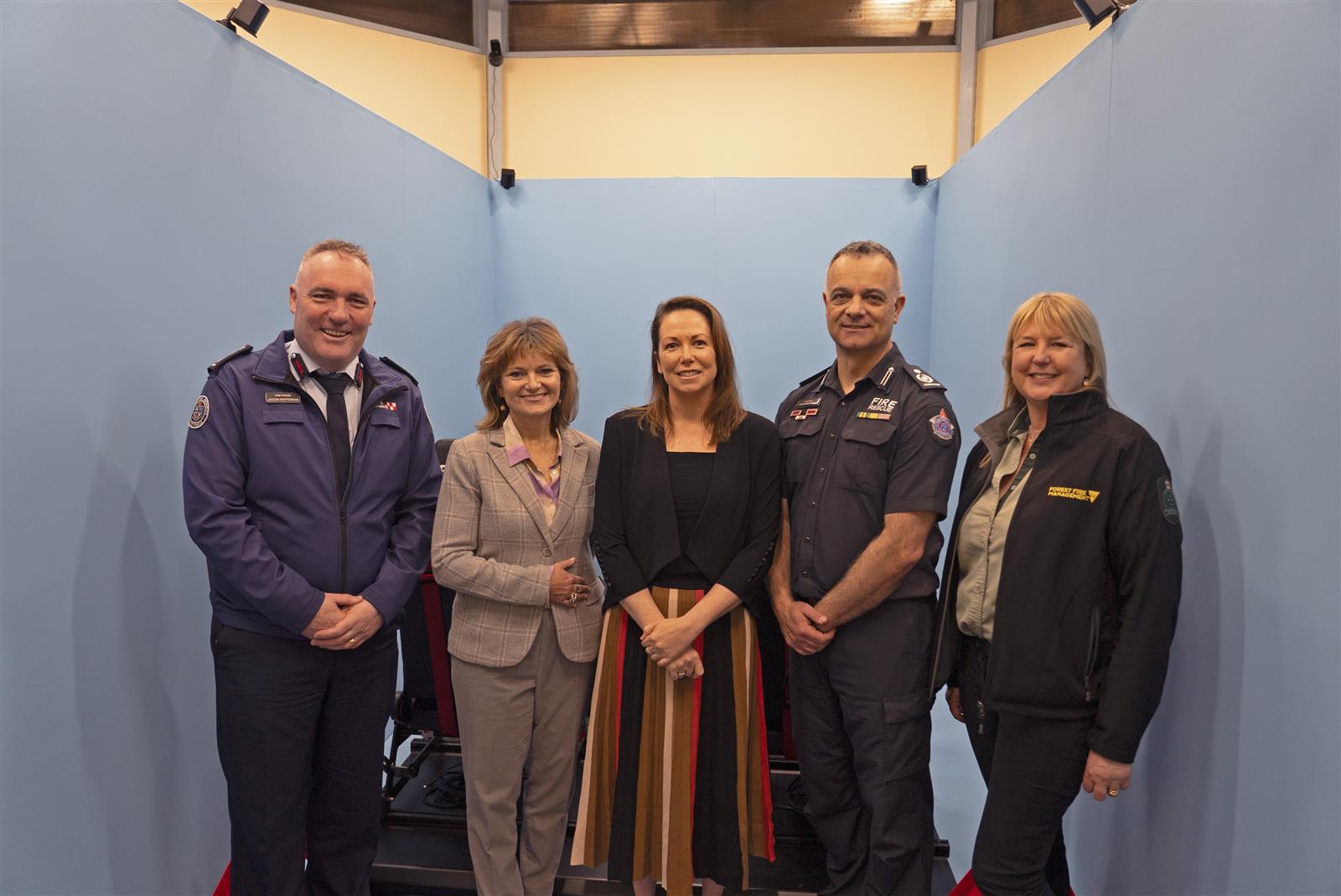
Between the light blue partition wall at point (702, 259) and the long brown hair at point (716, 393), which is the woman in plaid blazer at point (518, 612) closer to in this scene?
the long brown hair at point (716, 393)

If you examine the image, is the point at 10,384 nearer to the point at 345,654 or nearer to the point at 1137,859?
the point at 345,654

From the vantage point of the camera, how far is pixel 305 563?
73.7 inches

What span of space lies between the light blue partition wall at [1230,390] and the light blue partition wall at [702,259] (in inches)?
79.8

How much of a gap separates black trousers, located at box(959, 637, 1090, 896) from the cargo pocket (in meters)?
0.22

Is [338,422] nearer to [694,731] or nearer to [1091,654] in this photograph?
[694,731]

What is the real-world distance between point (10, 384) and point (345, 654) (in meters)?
0.91

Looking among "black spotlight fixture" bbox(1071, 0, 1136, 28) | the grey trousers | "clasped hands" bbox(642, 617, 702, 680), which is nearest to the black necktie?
the grey trousers

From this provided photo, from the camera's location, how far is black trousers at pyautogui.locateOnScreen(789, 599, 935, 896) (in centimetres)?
193

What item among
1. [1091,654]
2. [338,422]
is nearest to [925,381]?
[1091,654]

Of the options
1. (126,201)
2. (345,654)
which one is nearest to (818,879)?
(345,654)

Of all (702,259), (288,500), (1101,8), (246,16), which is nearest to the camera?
Result: (288,500)

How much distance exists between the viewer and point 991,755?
1793 mm

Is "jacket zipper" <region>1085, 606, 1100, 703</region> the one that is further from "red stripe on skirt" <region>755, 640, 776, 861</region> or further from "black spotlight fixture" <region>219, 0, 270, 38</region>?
"black spotlight fixture" <region>219, 0, 270, 38</region>

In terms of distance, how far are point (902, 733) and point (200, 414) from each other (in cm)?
181
